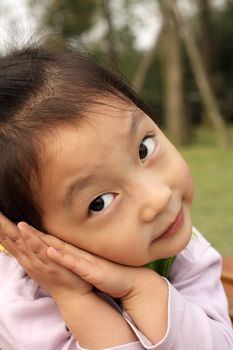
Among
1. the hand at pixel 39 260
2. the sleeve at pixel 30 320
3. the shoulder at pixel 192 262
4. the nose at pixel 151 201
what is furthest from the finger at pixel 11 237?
the shoulder at pixel 192 262

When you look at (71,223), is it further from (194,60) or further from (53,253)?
(194,60)

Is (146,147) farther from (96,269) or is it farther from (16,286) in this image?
(16,286)

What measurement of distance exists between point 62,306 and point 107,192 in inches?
10.3

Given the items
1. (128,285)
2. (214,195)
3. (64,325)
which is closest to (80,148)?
(128,285)

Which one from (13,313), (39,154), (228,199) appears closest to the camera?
(39,154)

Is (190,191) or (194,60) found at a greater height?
(190,191)

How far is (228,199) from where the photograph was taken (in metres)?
3.64

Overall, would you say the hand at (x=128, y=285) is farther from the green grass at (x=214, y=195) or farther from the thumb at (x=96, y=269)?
the green grass at (x=214, y=195)

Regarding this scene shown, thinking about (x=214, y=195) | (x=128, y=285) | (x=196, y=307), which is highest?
(x=128, y=285)

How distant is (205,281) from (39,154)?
530 millimetres

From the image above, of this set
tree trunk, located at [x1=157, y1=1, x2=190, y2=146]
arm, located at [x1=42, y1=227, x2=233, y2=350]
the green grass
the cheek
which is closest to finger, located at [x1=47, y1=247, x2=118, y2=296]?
arm, located at [x1=42, y1=227, x2=233, y2=350]

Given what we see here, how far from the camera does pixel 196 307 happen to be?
1156mm

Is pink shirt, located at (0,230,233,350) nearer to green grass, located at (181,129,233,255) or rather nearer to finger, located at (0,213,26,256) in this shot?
finger, located at (0,213,26,256)

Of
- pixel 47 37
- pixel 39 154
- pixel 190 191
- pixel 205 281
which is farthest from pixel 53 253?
pixel 47 37
